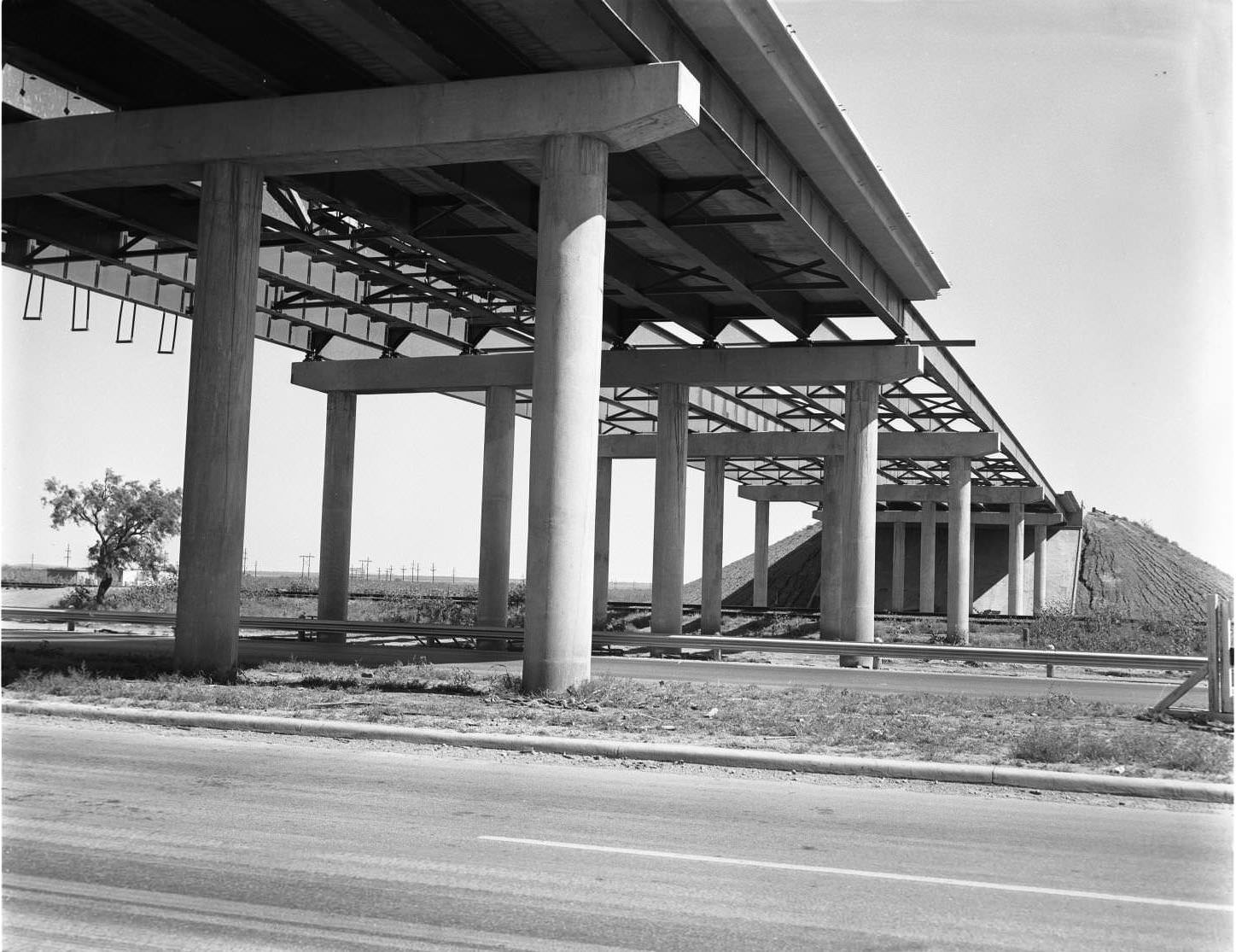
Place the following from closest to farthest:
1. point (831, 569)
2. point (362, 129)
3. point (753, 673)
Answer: point (362, 129) < point (753, 673) < point (831, 569)

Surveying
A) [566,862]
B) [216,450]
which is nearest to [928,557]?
[216,450]

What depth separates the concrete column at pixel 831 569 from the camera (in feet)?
131

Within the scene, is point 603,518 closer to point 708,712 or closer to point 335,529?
point 335,529

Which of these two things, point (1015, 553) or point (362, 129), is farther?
point (1015, 553)

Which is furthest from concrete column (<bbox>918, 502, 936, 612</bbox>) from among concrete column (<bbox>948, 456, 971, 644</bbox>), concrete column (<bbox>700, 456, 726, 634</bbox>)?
concrete column (<bbox>700, 456, 726, 634</bbox>)

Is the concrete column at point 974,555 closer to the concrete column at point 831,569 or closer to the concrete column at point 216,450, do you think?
the concrete column at point 831,569

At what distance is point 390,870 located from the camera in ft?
22.4

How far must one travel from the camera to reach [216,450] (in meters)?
18.6

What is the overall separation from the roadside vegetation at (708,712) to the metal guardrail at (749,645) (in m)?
8.17

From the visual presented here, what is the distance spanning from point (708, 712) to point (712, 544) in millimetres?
34013

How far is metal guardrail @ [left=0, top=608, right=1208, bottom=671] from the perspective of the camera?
85.6ft

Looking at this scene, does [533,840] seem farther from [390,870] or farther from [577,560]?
[577,560]

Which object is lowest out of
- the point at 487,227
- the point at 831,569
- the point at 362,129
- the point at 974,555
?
the point at 831,569

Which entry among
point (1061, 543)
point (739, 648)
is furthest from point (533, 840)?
point (1061, 543)
